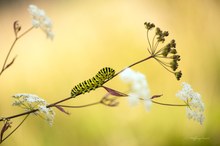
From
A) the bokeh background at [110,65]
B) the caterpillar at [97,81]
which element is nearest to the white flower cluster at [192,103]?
the caterpillar at [97,81]

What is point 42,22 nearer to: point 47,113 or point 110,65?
point 47,113

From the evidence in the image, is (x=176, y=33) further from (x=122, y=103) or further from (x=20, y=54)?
(x=20, y=54)

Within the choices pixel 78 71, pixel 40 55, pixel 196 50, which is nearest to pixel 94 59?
pixel 78 71

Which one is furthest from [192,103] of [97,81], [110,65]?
[110,65]

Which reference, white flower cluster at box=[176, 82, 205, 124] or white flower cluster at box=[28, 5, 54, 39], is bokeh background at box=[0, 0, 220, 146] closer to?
white flower cluster at box=[176, 82, 205, 124]

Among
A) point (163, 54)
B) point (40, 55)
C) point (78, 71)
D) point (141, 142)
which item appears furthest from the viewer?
point (40, 55)

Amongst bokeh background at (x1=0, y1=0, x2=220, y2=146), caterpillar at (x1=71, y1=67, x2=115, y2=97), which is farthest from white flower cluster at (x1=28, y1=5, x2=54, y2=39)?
bokeh background at (x1=0, y1=0, x2=220, y2=146)

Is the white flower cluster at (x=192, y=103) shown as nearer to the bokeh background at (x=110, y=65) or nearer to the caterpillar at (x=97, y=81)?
the caterpillar at (x=97, y=81)
